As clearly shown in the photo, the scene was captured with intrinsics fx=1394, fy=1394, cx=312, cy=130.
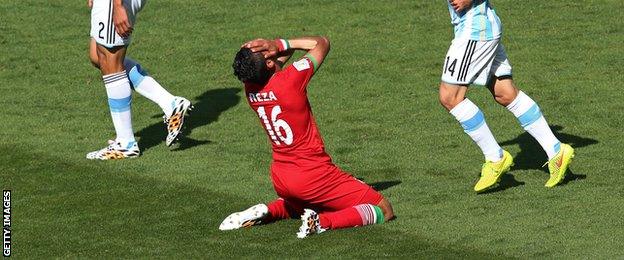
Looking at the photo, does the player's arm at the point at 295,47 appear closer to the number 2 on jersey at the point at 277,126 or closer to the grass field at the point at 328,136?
the number 2 on jersey at the point at 277,126

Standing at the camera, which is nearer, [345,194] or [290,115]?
[290,115]

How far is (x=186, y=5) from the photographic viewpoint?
18.1 metres

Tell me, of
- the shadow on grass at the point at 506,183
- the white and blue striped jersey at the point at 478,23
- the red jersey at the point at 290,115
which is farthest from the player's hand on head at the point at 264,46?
the shadow on grass at the point at 506,183

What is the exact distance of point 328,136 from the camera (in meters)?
13.1

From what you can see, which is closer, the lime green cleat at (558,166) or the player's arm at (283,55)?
the player's arm at (283,55)

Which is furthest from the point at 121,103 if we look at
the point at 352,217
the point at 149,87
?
the point at 352,217

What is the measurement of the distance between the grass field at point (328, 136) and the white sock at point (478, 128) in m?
0.30

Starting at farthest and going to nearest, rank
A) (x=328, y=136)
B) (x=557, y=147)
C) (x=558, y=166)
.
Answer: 1. (x=328, y=136)
2. (x=557, y=147)
3. (x=558, y=166)

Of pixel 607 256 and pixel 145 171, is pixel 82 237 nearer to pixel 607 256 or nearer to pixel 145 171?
pixel 145 171

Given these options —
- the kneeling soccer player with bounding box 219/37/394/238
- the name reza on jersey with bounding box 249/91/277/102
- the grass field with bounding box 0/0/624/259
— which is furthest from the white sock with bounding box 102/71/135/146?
the name reza on jersey with bounding box 249/91/277/102

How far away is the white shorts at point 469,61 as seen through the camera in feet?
36.4

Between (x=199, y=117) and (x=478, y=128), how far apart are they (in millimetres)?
3956

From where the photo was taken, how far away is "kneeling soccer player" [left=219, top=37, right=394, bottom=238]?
9.89 metres

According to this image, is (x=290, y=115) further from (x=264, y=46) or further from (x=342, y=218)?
(x=342, y=218)
